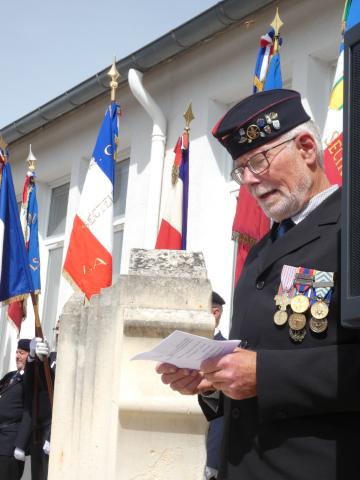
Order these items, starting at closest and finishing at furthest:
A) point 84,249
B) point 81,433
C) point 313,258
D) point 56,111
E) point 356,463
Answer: point 356,463
point 313,258
point 81,433
point 84,249
point 56,111

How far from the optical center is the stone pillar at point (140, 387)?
232 cm

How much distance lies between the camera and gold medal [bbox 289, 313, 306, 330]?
1.66m

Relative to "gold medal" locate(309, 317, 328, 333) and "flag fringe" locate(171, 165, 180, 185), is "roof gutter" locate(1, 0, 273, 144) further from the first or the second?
"gold medal" locate(309, 317, 328, 333)

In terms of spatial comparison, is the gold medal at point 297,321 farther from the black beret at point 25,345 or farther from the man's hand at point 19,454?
the black beret at point 25,345

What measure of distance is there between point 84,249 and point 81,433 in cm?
291

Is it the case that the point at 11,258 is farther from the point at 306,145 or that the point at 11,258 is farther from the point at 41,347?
the point at 306,145

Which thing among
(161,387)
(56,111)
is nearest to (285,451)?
(161,387)

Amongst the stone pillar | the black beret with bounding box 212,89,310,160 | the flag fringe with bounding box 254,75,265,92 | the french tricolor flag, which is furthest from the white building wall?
the black beret with bounding box 212,89,310,160

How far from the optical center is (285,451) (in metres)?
1.59

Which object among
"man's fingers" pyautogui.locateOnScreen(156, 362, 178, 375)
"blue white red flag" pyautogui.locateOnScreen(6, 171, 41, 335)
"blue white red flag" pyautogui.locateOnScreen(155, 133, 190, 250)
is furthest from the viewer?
"blue white red flag" pyautogui.locateOnScreen(6, 171, 41, 335)

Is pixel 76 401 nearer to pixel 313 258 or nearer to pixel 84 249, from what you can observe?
pixel 313 258

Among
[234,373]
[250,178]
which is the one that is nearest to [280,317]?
[234,373]

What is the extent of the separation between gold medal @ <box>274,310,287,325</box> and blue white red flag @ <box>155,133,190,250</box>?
383cm

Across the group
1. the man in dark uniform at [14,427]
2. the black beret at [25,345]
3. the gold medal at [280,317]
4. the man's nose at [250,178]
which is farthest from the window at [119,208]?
the gold medal at [280,317]
